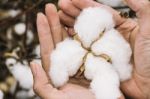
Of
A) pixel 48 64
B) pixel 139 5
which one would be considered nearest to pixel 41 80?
pixel 48 64

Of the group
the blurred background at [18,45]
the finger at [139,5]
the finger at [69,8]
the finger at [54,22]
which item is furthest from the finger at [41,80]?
the blurred background at [18,45]

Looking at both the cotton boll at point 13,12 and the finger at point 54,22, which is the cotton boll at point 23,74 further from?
the finger at point 54,22

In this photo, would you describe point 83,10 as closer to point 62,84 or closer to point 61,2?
point 61,2

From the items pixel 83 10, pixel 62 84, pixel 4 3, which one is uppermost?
pixel 83 10

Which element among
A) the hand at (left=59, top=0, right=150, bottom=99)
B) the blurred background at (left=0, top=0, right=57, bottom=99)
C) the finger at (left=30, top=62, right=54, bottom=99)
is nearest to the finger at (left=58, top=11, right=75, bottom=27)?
the hand at (left=59, top=0, right=150, bottom=99)

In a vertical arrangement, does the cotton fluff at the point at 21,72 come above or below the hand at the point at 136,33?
below

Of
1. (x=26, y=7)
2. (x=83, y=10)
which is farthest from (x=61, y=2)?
(x=26, y=7)
